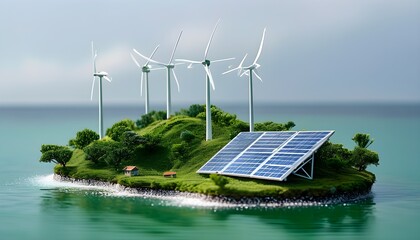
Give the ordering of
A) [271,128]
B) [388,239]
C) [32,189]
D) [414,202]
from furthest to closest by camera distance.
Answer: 1. [271,128]
2. [32,189]
3. [414,202]
4. [388,239]

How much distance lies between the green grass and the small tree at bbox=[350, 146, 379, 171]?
4.27 ft

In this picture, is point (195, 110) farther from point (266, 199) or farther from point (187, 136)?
point (266, 199)

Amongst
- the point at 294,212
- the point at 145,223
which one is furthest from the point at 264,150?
the point at 145,223

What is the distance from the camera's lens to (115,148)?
76.8m

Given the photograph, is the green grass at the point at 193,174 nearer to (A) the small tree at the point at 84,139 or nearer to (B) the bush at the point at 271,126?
(A) the small tree at the point at 84,139

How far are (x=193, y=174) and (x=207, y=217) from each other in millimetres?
15147

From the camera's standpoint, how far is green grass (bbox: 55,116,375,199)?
2379 inches

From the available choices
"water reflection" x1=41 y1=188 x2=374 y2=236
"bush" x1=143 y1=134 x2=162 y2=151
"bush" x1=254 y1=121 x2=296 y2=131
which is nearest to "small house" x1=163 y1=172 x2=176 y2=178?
"water reflection" x1=41 y1=188 x2=374 y2=236

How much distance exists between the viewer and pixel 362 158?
237ft

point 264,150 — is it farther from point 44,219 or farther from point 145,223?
point 44,219

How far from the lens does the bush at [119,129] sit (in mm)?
85812

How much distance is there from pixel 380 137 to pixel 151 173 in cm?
8882

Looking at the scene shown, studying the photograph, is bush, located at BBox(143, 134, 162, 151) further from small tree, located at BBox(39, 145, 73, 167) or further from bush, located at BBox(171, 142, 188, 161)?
small tree, located at BBox(39, 145, 73, 167)

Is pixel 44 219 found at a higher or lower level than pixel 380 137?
lower
